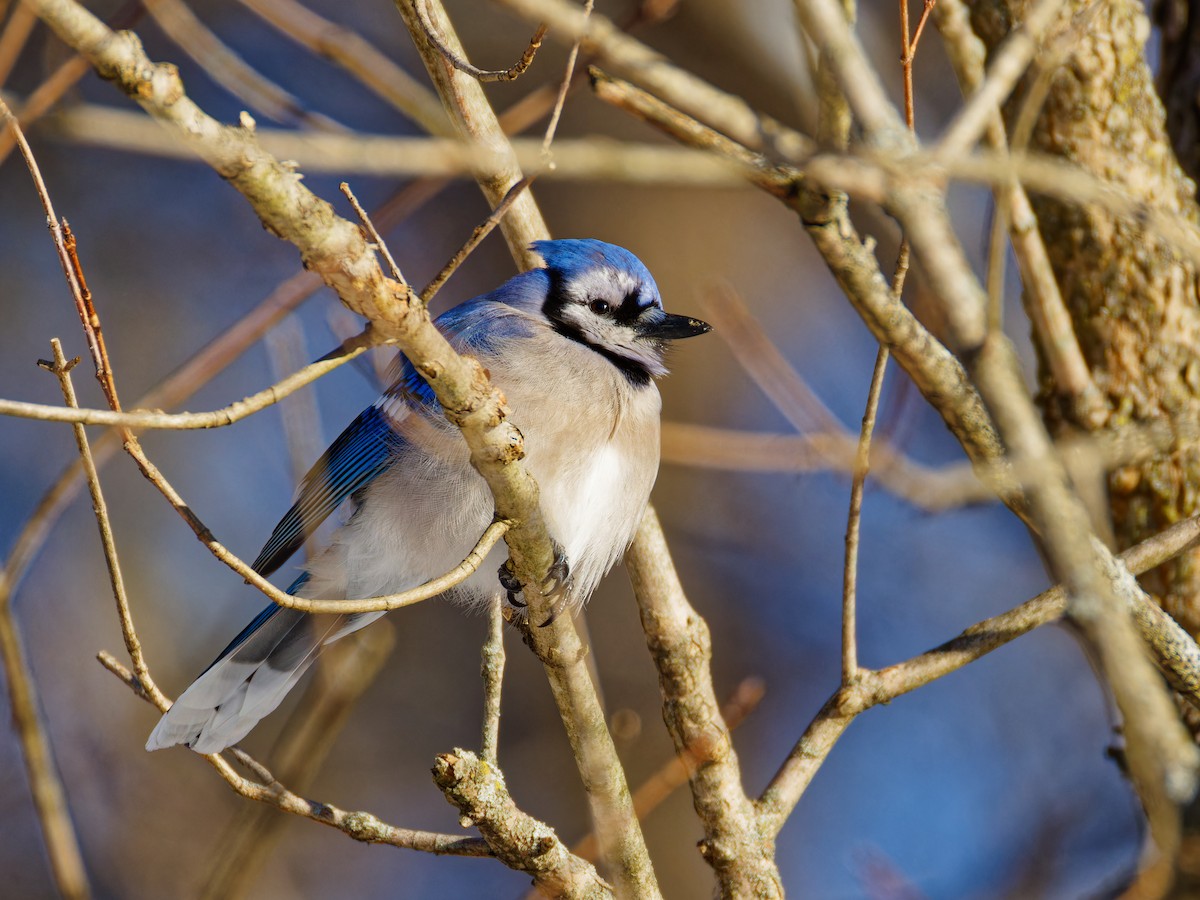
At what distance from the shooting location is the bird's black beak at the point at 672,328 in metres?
2.99

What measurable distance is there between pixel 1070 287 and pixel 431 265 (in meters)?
2.62

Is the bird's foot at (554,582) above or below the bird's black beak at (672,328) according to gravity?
below

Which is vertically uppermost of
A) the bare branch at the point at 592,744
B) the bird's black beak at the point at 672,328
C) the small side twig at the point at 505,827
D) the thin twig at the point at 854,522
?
the bird's black beak at the point at 672,328

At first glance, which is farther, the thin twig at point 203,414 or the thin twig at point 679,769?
the thin twig at point 679,769

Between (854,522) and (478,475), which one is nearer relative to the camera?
(854,522)

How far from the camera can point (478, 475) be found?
260 centimetres

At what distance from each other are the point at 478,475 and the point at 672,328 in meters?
0.72

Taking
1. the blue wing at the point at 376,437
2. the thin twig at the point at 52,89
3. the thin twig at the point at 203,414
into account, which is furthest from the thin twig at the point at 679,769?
the thin twig at the point at 52,89

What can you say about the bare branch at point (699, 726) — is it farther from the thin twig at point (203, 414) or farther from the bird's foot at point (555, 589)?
the thin twig at point (203, 414)

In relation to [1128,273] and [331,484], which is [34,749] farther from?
[1128,273]

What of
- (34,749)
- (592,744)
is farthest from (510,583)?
(34,749)

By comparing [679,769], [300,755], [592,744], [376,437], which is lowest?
[300,755]

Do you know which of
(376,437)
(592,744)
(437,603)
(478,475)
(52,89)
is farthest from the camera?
(437,603)

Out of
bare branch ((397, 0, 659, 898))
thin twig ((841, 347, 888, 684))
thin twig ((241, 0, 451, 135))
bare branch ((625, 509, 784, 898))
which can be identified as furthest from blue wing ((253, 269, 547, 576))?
thin twig ((841, 347, 888, 684))
